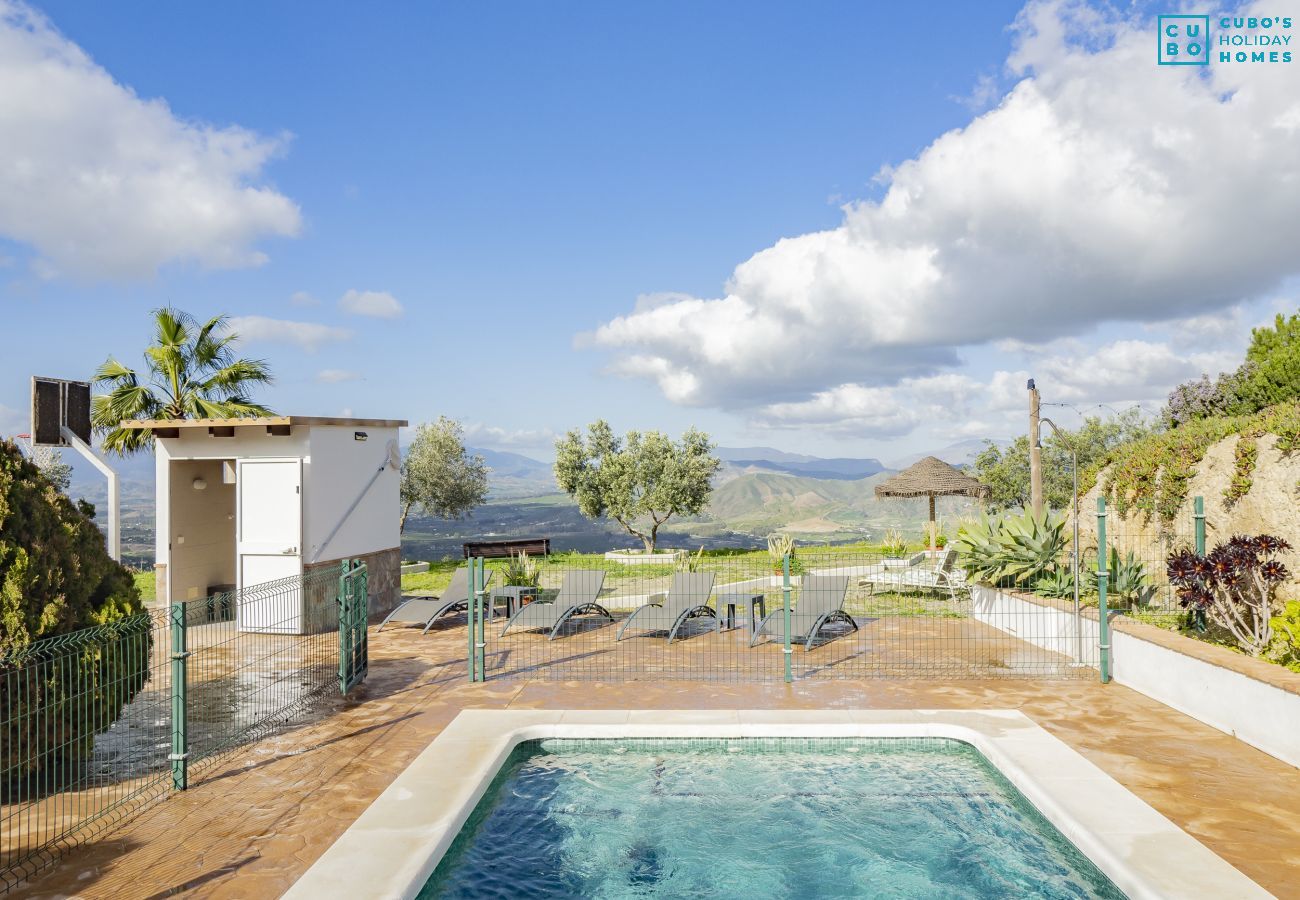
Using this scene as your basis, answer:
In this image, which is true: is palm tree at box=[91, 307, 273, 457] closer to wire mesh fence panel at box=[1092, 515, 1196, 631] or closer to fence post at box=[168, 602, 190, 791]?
fence post at box=[168, 602, 190, 791]

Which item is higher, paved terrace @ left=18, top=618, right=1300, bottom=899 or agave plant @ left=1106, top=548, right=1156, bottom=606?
agave plant @ left=1106, top=548, right=1156, bottom=606

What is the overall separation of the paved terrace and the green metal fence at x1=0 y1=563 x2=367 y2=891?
0.25 metres

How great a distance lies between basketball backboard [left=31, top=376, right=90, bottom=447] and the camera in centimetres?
1206

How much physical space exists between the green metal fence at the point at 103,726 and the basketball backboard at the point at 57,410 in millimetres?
5797

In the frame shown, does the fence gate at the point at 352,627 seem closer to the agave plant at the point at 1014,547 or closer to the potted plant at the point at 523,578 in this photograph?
the potted plant at the point at 523,578

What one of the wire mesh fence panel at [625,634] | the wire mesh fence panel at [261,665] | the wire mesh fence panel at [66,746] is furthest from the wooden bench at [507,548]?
the wire mesh fence panel at [66,746]

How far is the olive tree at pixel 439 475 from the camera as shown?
32.7m

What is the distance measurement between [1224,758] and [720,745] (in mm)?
4182

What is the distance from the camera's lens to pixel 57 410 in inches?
483

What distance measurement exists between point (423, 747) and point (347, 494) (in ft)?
24.2

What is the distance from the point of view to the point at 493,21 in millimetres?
14734

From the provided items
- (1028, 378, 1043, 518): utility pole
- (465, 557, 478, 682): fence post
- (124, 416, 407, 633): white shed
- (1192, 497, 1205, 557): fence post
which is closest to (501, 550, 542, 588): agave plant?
(124, 416, 407, 633): white shed

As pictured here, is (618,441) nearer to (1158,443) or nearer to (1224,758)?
(1158,443)

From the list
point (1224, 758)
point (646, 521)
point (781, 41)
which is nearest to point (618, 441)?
point (646, 521)
